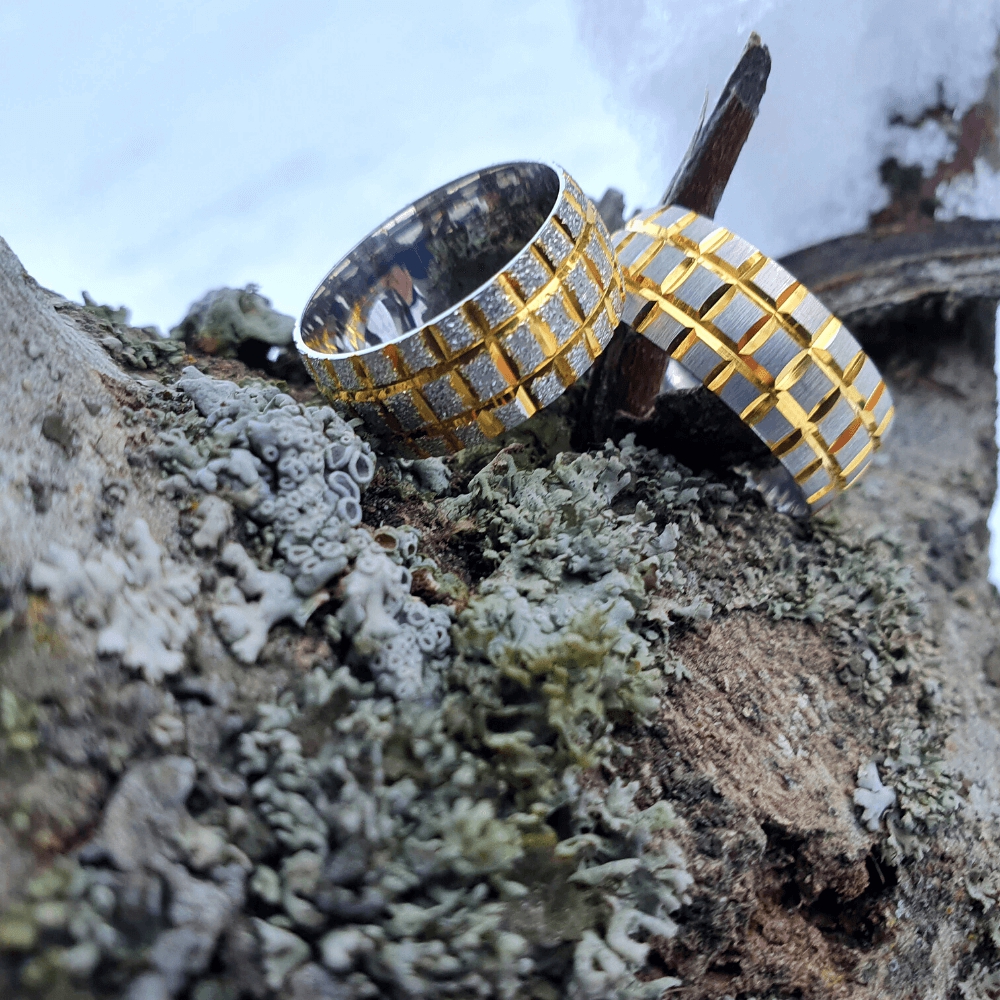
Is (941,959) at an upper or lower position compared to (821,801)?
lower

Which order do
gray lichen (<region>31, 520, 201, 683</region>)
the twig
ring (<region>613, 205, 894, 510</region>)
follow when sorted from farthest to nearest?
the twig → ring (<region>613, 205, 894, 510</region>) → gray lichen (<region>31, 520, 201, 683</region>)

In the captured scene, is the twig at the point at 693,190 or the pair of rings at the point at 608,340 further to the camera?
the twig at the point at 693,190

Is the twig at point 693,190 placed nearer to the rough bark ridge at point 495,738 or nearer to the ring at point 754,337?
the rough bark ridge at point 495,738

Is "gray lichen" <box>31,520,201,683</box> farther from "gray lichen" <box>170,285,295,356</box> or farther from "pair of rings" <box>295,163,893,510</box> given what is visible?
"gray lichen" <box>170,285,295,356</box>

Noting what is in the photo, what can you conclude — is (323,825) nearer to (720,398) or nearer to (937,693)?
(720,398)

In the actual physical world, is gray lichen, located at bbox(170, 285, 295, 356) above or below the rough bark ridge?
above

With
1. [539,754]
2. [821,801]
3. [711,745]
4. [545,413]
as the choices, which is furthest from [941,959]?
[545,413]

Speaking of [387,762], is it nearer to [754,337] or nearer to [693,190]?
[754,337]

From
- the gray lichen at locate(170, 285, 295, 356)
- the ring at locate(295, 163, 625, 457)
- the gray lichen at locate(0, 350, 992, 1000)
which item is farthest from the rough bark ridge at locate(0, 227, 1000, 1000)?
the gray lichen at locate(170, 285, 295, 356)

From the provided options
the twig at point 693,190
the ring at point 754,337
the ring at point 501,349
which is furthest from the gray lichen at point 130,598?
the twig at point 693,190
